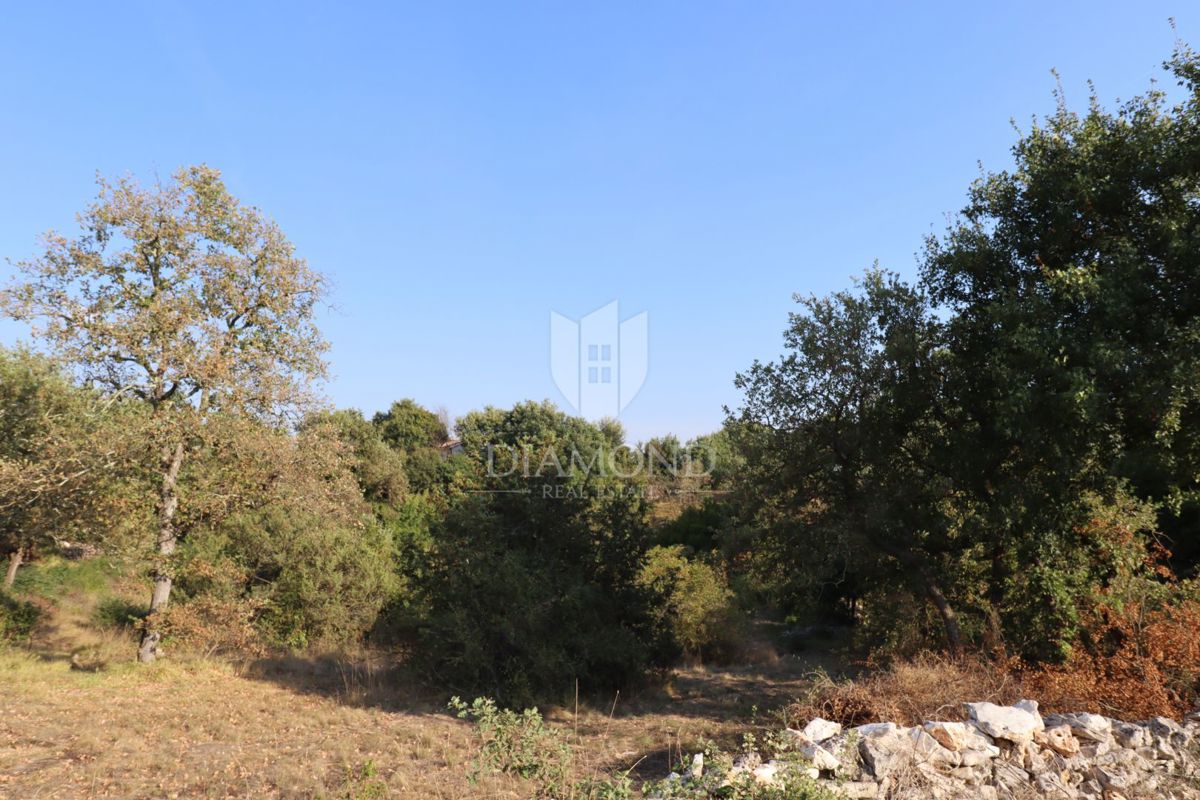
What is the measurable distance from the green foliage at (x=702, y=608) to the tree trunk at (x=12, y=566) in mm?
17724

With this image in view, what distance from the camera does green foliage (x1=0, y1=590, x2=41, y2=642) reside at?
51.5 ft

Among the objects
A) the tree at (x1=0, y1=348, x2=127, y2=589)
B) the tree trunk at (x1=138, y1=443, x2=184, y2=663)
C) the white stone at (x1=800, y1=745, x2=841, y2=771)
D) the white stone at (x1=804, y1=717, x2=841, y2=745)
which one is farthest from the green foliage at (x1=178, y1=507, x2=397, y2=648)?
the white stone at (x1=800, y1=745, x2=841, y2=771)

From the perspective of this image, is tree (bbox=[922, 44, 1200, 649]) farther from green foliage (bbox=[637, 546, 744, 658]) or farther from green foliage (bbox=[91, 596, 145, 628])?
green foliage (bbox=[91, 596, 145, 628])

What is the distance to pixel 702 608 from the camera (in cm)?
1692

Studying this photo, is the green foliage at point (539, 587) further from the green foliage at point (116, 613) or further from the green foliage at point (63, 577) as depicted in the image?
the green foliage at point (63, 577)

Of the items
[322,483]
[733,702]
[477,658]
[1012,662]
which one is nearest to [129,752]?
[477,658]

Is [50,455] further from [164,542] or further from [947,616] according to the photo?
[947,616]

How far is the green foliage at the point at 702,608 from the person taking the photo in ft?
54.1

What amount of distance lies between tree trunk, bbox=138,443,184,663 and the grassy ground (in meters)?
0.62

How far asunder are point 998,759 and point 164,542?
50.7ft

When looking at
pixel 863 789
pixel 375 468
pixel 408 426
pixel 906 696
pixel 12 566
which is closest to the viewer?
pixel 863 789

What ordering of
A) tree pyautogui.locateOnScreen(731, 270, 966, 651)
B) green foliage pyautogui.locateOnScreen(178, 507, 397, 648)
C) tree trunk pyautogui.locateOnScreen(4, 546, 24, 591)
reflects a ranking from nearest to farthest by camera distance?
1. tree pyautogui.locateOnScreen(731, 270, 966, 651)
2. green foliage pyautogui.locateOnScreen(178, 507, 397, 648)
3. tree trunk pyautogui.locateOnScreen(4, 546, 24, 591)

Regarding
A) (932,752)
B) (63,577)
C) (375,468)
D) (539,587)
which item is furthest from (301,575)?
(932,752)

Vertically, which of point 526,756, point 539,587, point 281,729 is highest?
point 539,587
